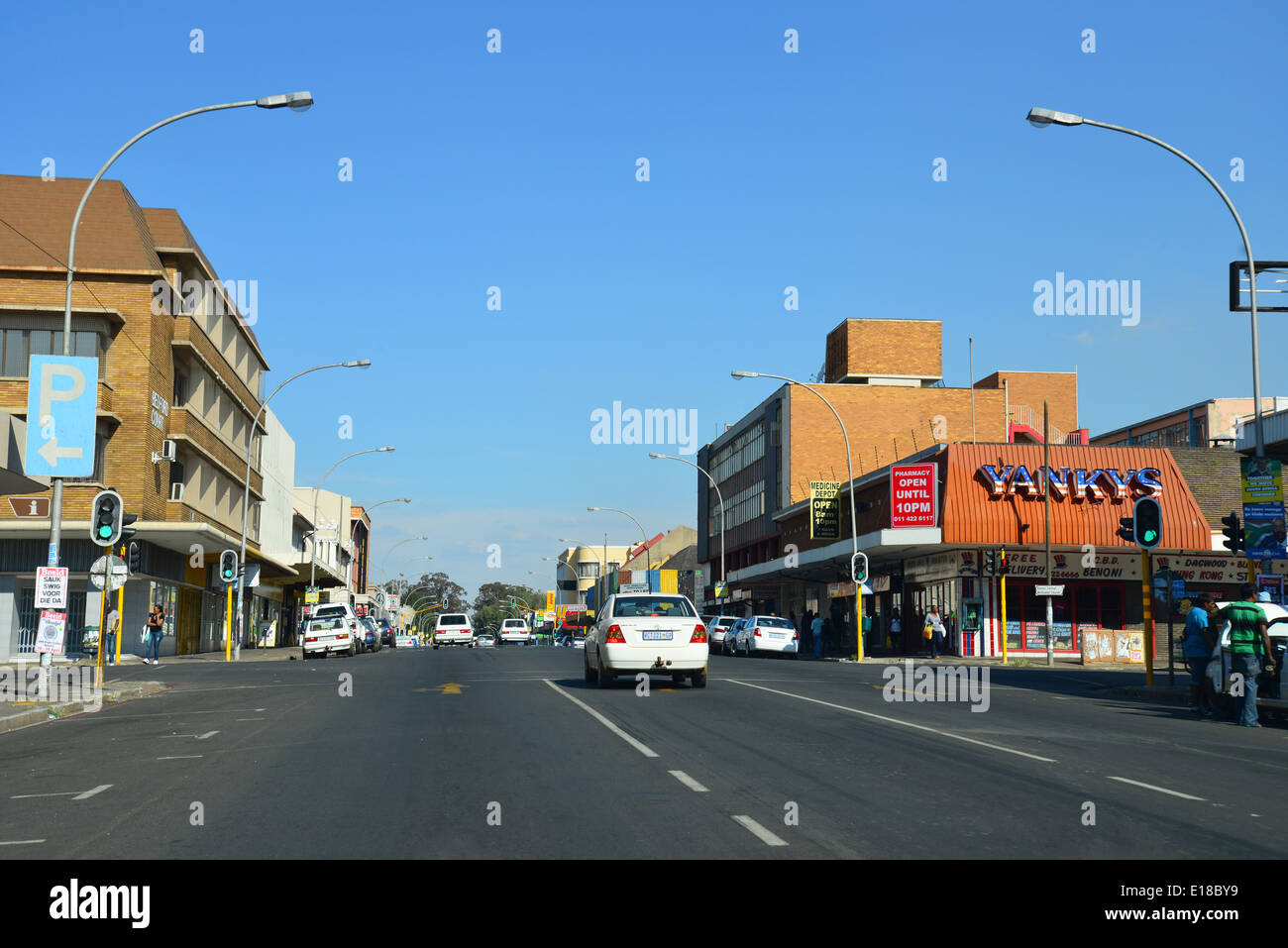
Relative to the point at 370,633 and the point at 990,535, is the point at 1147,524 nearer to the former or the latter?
the point at 990,535

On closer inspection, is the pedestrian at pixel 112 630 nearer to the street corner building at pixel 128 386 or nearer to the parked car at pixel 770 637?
the street corner building at pixel 128 386

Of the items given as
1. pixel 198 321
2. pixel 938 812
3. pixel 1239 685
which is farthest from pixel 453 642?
pixel 938 812

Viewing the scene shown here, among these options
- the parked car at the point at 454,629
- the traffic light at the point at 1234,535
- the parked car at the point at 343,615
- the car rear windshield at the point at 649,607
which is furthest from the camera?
the parked car at the point at 454,629

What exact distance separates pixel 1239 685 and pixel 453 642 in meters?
60.4

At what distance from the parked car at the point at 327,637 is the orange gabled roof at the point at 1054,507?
22.3 m

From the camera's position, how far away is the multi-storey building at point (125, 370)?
41.1 m

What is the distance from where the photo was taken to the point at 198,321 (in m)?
48.0

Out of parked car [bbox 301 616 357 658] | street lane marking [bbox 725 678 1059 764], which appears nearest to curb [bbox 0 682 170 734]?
street lane marking [bbox 725 678 1059 764]

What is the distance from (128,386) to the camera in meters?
42.2

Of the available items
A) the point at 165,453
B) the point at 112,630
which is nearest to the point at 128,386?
the point at 165,453

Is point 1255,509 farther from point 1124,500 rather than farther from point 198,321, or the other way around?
point 198,321

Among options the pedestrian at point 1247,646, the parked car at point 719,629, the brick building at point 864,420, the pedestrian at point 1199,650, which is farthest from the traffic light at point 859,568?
the brick building at point 864,420

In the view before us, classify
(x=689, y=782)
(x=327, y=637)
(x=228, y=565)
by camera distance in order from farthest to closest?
1. (x=327, y=637)
2. (x=228, y=565)
3. (x=689, y=782)

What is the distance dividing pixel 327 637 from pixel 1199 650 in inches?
1356
